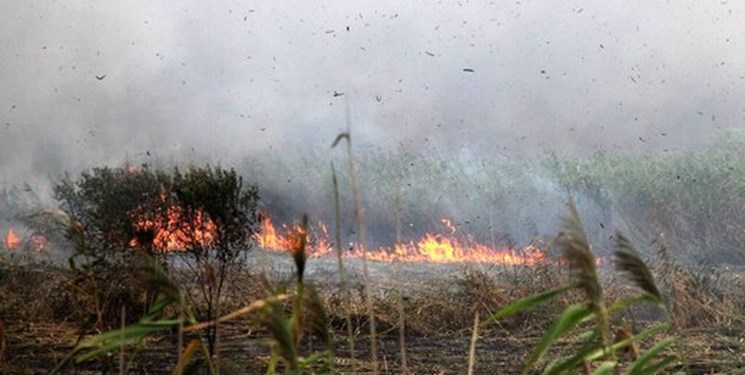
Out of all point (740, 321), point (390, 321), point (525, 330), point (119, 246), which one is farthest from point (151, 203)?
point (740, 321)

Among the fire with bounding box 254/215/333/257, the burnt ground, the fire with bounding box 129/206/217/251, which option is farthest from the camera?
the fire with bounding box 129/206/217/251

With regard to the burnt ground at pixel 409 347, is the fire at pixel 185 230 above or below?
above

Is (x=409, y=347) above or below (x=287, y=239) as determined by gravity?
above

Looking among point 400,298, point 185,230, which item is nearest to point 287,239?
point 400,298

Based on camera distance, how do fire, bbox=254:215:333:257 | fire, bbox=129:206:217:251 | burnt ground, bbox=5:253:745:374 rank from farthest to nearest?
fire, bbox=129:206:217:251 → burnt ground, bbox=5:253:745:374 → fire, bbox=254:215:333:257

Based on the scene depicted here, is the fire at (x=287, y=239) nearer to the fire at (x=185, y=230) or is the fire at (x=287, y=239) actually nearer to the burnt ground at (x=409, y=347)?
the fire at (x=185, y=230)

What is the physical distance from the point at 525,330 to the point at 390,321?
1361mm

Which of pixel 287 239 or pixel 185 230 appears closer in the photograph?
pixel 287 239

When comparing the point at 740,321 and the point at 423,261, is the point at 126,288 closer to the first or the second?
the point at 740,321

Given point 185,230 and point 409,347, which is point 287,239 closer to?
point 409,347

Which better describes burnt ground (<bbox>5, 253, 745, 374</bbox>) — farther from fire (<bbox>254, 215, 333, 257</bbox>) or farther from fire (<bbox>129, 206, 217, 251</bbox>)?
fire (<bbox>254, 215, 333, 257</bbox>)

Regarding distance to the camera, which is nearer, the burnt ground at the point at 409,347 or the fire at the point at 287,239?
the fire at the point at 287,239

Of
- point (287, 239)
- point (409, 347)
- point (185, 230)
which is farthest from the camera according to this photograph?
point (185, 230)

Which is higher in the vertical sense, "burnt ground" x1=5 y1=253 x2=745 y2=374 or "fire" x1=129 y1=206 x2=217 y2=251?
"fire" x1=129 y1=206 x2=217 y2=251
